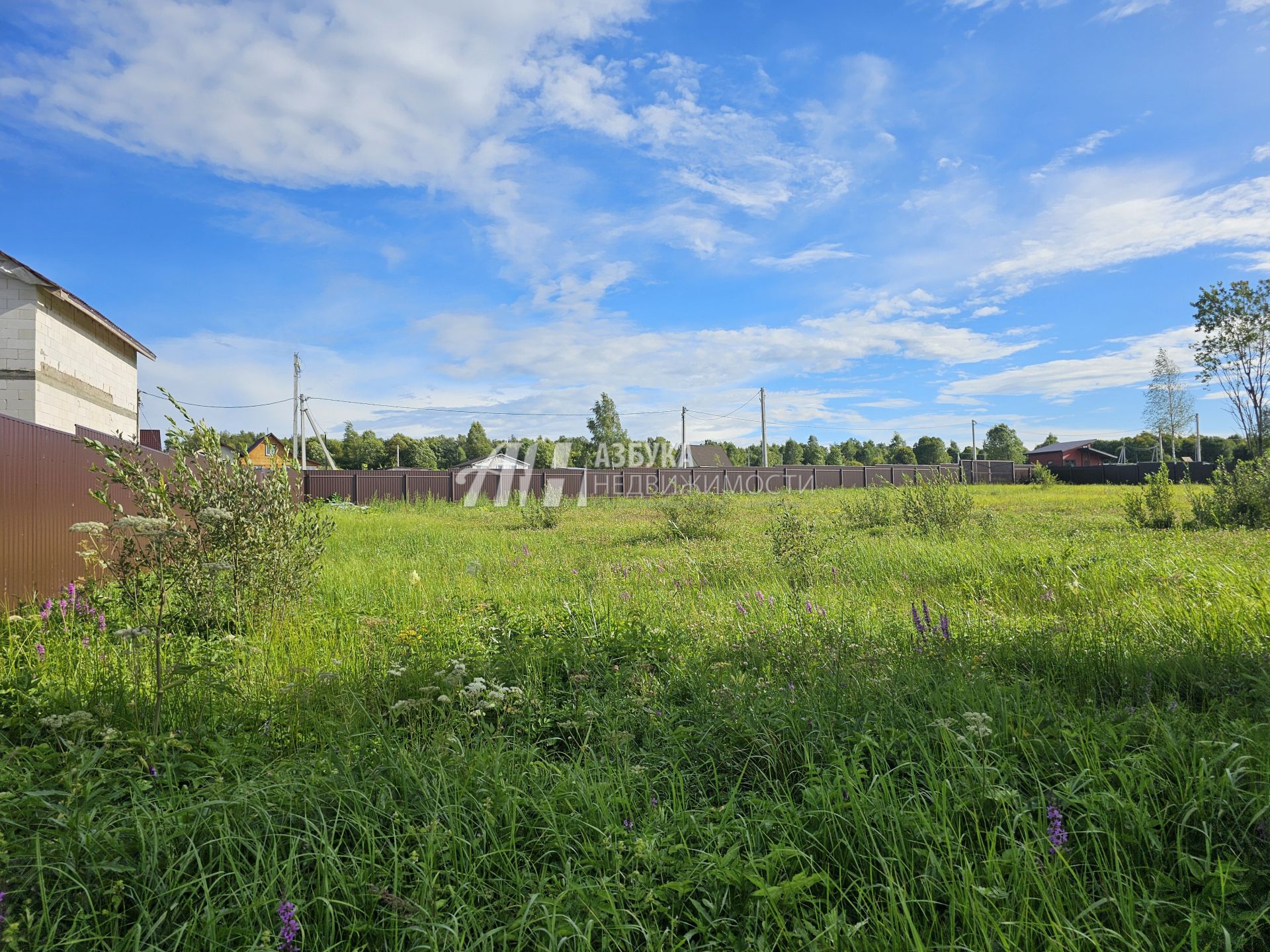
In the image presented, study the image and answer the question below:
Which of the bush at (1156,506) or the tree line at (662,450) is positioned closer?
the bush at (1156,506)

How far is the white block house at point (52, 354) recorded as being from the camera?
1143 centimetres

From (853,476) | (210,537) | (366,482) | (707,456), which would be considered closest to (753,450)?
(707,456)

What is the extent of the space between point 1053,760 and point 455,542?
325 inches

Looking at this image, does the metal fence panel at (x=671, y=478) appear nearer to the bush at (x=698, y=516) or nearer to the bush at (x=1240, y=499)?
the bush at (x=698, y=516)

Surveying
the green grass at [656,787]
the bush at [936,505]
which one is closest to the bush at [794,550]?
the green grass at [656,787]

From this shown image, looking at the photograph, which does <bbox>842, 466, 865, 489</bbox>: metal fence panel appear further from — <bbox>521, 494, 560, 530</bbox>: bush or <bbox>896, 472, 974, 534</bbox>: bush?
<bbox>896, 472, 974, 534</bbox>: bush

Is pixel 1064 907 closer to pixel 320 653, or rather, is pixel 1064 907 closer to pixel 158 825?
pixel 158 825

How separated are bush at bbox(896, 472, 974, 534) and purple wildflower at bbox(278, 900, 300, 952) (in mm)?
9177

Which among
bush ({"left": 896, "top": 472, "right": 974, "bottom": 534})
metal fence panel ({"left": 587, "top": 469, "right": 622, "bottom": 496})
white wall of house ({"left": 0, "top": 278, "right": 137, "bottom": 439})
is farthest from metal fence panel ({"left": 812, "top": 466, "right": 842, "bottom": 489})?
white wall of house ({"left": 0, "top": 278, "right": 137, "bottom": 439})

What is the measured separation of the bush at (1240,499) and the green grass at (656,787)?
6.83 meters

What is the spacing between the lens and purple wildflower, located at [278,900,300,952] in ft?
4.64

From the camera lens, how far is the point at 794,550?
6230mm

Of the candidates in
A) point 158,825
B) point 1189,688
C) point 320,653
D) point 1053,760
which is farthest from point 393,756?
point 1189,688

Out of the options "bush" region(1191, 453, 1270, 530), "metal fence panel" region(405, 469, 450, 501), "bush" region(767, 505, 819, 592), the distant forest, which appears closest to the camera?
"bush" region(767, 505, 819, 592)
